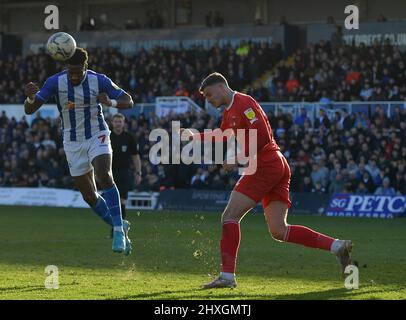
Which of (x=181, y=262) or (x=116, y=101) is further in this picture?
(x=181, y=262)

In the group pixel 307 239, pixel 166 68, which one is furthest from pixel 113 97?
pixel 166 68

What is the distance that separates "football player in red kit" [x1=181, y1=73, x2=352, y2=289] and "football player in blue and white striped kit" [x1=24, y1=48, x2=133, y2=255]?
182 cm

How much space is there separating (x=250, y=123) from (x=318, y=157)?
682 inches

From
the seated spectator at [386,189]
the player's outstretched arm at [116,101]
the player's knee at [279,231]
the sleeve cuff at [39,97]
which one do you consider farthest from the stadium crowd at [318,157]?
the player's knee at [279,231]

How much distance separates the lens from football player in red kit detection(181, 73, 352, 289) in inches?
417

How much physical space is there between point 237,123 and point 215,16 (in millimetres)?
30864

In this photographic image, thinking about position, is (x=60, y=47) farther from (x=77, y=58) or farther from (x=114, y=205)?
(x=114, y=205)

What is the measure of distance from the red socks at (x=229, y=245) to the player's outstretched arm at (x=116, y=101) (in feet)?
7.69

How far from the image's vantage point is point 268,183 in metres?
10.6

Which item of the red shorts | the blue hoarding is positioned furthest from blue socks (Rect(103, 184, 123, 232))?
the blue hoarding

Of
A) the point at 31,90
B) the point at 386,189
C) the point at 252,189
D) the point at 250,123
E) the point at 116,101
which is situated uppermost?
the point at 31,90

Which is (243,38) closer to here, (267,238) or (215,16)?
(215,16)

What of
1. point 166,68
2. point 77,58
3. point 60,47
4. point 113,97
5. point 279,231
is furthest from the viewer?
point 166,68

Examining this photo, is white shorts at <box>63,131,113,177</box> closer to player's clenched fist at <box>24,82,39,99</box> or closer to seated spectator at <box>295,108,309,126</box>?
player's clenched fist at <box>24,82,39,99</box>
